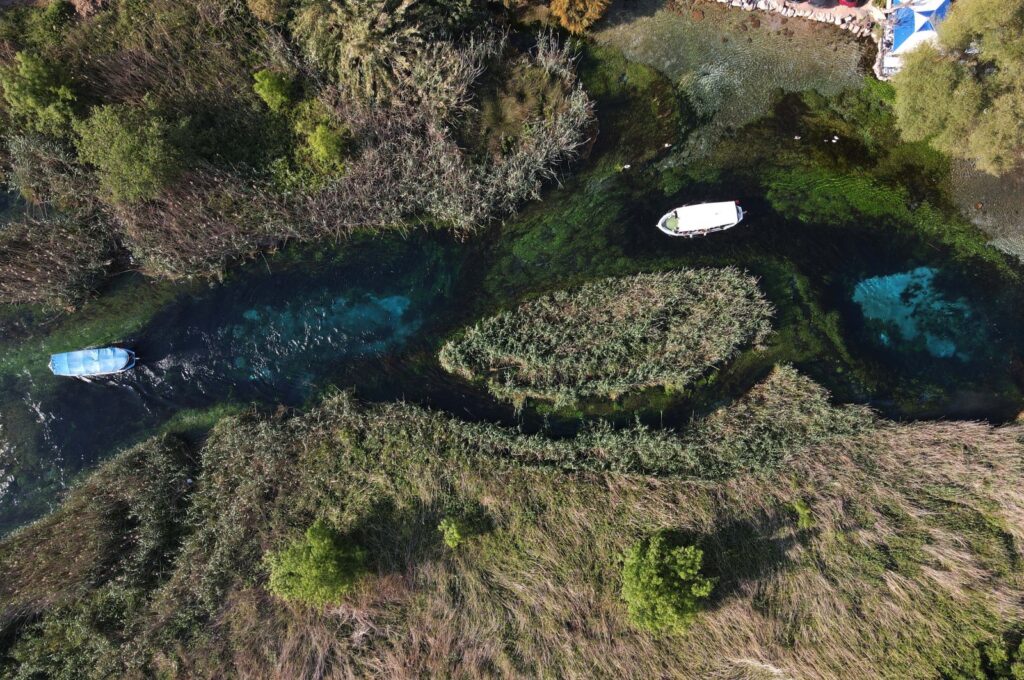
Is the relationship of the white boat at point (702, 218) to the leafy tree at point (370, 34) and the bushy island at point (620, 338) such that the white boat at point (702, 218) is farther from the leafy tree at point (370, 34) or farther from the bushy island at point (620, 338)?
the leafy tree at point (370, 34)

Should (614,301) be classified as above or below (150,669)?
above

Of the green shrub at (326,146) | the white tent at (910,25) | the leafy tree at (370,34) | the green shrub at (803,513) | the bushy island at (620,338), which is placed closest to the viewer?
the leafy tree at (370,34)

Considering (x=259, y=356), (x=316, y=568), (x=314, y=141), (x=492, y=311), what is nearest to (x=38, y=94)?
(x=314, y=141)

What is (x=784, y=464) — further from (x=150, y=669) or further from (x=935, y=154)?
(x=150, y=669)

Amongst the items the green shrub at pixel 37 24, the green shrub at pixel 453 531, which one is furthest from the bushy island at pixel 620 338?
the green shrub at pixel 37 24

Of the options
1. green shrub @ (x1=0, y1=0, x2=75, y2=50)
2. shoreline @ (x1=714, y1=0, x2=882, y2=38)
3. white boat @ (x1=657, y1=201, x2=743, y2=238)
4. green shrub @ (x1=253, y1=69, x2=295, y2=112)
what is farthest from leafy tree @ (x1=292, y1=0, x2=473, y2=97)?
shoreline @ (x1=714, y1=0, x2=882, y2=38)

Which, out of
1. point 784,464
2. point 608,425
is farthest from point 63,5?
point 784,464

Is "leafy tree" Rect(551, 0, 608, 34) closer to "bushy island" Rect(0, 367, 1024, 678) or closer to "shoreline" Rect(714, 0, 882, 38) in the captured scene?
"shoreline" Rect(714, 0, 882, 38)
